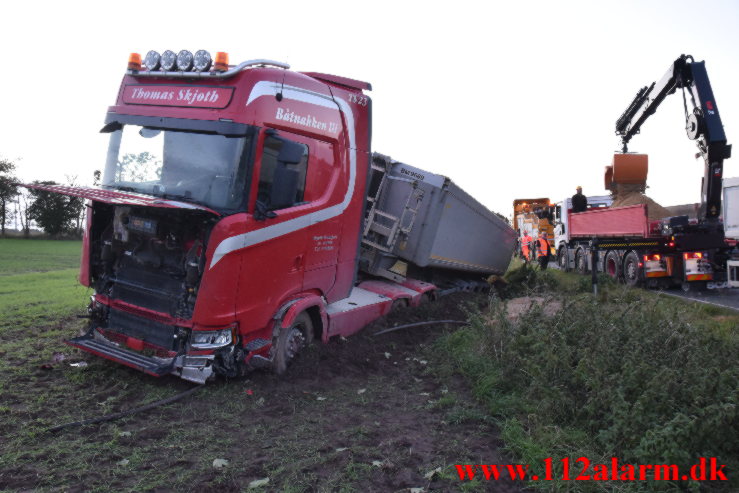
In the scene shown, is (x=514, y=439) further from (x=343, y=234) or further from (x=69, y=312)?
(x=69, y=312)

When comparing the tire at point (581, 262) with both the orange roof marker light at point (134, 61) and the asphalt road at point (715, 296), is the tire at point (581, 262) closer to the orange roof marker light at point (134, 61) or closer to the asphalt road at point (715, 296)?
the asphalt road at point (715, 296)

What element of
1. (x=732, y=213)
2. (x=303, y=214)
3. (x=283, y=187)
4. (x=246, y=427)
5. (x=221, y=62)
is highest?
(x=221, y=62)

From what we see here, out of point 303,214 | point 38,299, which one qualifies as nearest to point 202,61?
point 303,214

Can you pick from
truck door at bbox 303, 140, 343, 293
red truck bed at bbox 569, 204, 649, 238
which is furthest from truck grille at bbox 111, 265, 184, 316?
red truck bed at bbox 569, 204, 649, 238

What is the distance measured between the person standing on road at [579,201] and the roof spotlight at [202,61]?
1553 cm

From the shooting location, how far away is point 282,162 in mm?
5500

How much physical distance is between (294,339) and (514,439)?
2811mm

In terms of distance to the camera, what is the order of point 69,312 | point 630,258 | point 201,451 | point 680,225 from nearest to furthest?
1. point 201,451
2. point 69,312
3. point 680,225
4. point 630,258

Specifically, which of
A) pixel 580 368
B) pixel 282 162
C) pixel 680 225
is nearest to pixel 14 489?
pixel 282 162

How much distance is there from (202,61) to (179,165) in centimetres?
111

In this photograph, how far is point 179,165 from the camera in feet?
18.1

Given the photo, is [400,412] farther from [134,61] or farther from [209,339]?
[134,61]

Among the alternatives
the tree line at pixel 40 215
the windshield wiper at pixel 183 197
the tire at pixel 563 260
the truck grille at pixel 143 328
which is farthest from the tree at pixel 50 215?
the windshield wiper at pixel 183 197

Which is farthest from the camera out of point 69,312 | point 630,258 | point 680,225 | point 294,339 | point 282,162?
point 630,258
